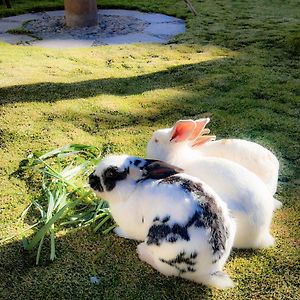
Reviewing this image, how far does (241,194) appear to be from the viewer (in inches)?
87.4

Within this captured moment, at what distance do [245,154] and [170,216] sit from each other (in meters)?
0.73

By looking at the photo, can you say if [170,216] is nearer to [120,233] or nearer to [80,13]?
[120,233]

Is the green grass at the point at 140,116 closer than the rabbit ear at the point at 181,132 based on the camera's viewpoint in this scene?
Yes

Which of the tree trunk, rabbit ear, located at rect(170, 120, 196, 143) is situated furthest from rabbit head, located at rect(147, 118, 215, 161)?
the tree trunk

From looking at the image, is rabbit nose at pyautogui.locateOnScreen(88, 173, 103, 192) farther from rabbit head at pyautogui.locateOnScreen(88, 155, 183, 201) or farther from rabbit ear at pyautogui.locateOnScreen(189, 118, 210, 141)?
rabbit ear at pyautogui.locateOnScreen(189, 118, 210, 141)

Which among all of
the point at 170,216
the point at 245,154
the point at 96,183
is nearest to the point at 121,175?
the point at 96,183

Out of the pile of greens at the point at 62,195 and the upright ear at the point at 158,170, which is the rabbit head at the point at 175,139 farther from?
the pile of greens at the point at 62,195

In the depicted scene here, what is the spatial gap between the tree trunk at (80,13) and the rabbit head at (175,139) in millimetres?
4014

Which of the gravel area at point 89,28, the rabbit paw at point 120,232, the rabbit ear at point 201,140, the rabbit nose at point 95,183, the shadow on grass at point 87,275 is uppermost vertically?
the rabbit nose at point 95,183

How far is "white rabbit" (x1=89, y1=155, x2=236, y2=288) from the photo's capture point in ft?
6.54

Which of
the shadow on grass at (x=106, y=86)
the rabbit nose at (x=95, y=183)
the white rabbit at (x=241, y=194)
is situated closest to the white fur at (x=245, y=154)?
the white rabbit at (x=241, y=194)

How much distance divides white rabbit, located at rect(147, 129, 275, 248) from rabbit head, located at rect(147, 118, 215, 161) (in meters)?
0.02

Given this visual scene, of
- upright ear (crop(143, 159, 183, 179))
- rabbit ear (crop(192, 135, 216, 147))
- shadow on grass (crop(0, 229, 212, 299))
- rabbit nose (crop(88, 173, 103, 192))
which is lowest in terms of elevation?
shadow on grass (crop(0, 229, 212, 299))

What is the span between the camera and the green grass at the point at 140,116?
2.20 m
